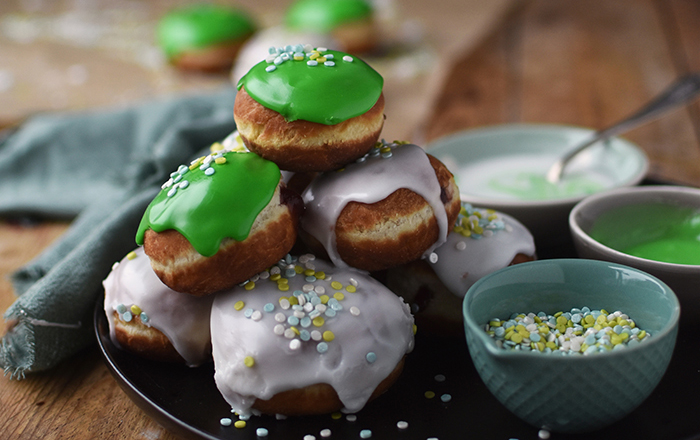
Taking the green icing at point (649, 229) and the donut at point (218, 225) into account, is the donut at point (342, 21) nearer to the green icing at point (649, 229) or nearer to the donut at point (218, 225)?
the green icing at point (649, 229)

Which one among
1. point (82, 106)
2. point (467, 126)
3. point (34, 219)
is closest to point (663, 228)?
point (467, 126)

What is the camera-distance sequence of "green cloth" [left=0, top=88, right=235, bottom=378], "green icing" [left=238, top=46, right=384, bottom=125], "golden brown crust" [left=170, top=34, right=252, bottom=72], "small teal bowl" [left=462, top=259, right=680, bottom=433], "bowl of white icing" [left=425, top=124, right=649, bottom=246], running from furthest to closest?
"golden brown crust" [left=170, top=34, right=252, bottom=72]
"bowl of white icing" [left=425, top=124, right=649, bottom=246]
"green cloth" [left=0, top=88, right=235, bottom=378]
"green icing" [left=238, top=46, right=384, bottom=125]
"small teal bowl" [left=462, top=259, right=680, bottom=433]

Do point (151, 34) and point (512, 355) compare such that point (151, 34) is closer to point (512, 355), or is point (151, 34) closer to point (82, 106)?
point (82, 106)

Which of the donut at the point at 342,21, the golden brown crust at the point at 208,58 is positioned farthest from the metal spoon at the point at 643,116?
the golden brown crust at the point at 208,58

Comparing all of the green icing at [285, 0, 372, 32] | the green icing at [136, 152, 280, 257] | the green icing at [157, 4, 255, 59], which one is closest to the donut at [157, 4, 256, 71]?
the green icing at [157, 4, 255, 59]

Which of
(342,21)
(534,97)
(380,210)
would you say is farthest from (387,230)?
(342,21)

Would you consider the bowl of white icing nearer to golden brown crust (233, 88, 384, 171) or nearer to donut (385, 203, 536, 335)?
donut (385, 203, 536, 335)
